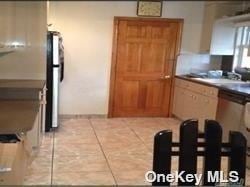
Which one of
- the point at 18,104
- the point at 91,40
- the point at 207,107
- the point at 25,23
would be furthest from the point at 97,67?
the point at 18,104

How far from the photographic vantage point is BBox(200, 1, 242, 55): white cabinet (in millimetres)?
5238

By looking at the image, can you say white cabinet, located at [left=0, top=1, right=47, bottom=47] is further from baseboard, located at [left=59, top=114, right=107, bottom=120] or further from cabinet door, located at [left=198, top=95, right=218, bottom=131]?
cabinet door, located at [left=198, top=95, right=218, bottom=131]

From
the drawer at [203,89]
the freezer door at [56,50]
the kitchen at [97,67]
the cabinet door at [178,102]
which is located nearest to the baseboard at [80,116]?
→ the kitchen at [97,67]

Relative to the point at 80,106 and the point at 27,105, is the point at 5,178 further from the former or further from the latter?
the point at 80,106

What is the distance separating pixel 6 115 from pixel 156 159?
185 cm

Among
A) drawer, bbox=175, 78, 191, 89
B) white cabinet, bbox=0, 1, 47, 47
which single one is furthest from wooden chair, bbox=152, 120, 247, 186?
drawer, bbox=175, 78, 191, 89

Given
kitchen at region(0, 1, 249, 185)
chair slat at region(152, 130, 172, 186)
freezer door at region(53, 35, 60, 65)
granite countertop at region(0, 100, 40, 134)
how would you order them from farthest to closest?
1. freezer door at region(53, 35, 60, 65)
2. kitchen at region(0, 1, 249, 185)
3. granite countertop at region(0, 100, 40, 134)
4. chair slat at region(152, 130, 172, 186)

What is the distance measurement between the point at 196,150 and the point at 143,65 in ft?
15.0

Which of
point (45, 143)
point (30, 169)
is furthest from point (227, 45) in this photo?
point (30, 169)

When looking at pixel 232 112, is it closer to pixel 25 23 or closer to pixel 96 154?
pixel 96 154

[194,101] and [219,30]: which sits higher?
[219,30]

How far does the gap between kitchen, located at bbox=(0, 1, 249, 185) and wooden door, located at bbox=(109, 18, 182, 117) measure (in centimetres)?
11

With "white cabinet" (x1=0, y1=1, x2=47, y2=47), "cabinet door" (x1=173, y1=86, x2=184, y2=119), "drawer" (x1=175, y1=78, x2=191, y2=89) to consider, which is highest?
"white cabinet" (x1=0, y1=1, x2=47, y2=47)

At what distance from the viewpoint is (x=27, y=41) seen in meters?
4.21
